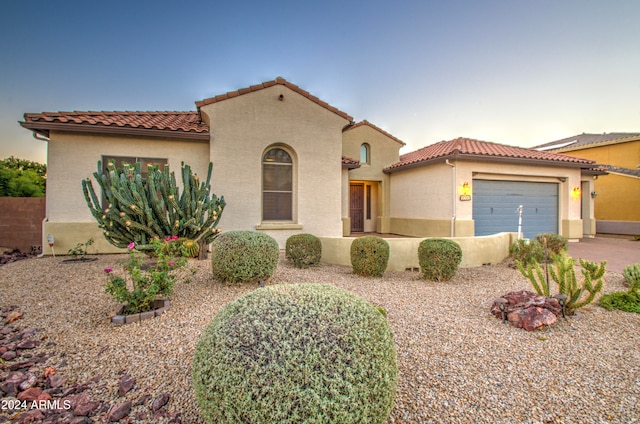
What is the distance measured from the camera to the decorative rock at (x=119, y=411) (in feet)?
7.73

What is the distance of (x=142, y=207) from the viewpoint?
249 inches

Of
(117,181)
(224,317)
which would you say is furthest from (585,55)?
(117,181)

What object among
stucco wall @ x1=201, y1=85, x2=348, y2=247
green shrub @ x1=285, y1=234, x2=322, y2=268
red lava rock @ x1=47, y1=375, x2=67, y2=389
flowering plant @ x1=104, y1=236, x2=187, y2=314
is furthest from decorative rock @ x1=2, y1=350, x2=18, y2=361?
stucco wall @ x1=201, y1=85, x2=348, y2=247

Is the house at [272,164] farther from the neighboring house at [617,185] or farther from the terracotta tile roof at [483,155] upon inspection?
the neighboring house at [617,185]

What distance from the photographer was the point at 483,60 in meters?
11.3

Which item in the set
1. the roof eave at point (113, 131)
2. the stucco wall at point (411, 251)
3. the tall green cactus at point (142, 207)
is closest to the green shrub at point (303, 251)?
the stucco wall at point (411, 251)

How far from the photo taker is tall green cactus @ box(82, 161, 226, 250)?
631 centimetres

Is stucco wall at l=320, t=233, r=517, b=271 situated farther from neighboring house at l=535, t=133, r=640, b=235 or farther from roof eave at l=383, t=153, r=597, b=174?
neighboring house at l=535, t=133, r=640, b=235

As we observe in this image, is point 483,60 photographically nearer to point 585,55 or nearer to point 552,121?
point 585,55

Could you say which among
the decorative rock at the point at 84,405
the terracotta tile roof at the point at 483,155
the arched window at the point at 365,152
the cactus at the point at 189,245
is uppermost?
the arched window at the point at 365,152

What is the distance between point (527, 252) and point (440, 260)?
4.06 m

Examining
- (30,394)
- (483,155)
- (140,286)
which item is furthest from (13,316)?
(483,155)

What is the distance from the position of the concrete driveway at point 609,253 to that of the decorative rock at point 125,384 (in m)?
11.8

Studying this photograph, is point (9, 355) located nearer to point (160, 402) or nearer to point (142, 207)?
point (160, 402)
